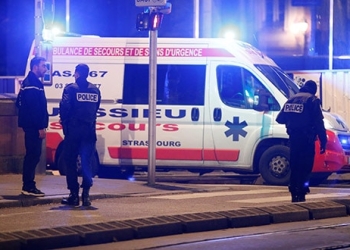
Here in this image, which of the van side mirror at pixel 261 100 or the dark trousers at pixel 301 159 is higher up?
the van side mirror at pixel 261 100

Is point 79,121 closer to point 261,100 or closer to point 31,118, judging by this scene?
point 31,118

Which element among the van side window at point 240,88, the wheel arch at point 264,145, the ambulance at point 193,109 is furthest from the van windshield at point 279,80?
the wheel arch at point 264,145

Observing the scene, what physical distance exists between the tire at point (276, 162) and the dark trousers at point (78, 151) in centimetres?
504

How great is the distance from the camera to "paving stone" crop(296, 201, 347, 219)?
1204cm

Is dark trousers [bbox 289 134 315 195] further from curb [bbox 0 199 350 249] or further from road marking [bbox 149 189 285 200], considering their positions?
road marking [bbox 149 189 285 200]

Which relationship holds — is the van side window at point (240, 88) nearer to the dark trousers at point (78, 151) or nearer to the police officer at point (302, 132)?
the police officer at point (302, 132)

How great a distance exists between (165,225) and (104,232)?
34.3 inches

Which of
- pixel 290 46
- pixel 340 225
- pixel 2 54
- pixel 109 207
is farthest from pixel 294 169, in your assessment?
pixel 2 54

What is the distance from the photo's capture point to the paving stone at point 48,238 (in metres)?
9.13

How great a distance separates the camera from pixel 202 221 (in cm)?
1080

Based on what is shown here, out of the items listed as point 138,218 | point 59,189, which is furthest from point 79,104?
point 59,189

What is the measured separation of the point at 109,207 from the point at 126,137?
15.1 ft

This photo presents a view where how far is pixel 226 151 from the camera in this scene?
1634cm

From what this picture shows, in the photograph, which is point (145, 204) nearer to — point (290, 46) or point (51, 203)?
point (51, 203)
